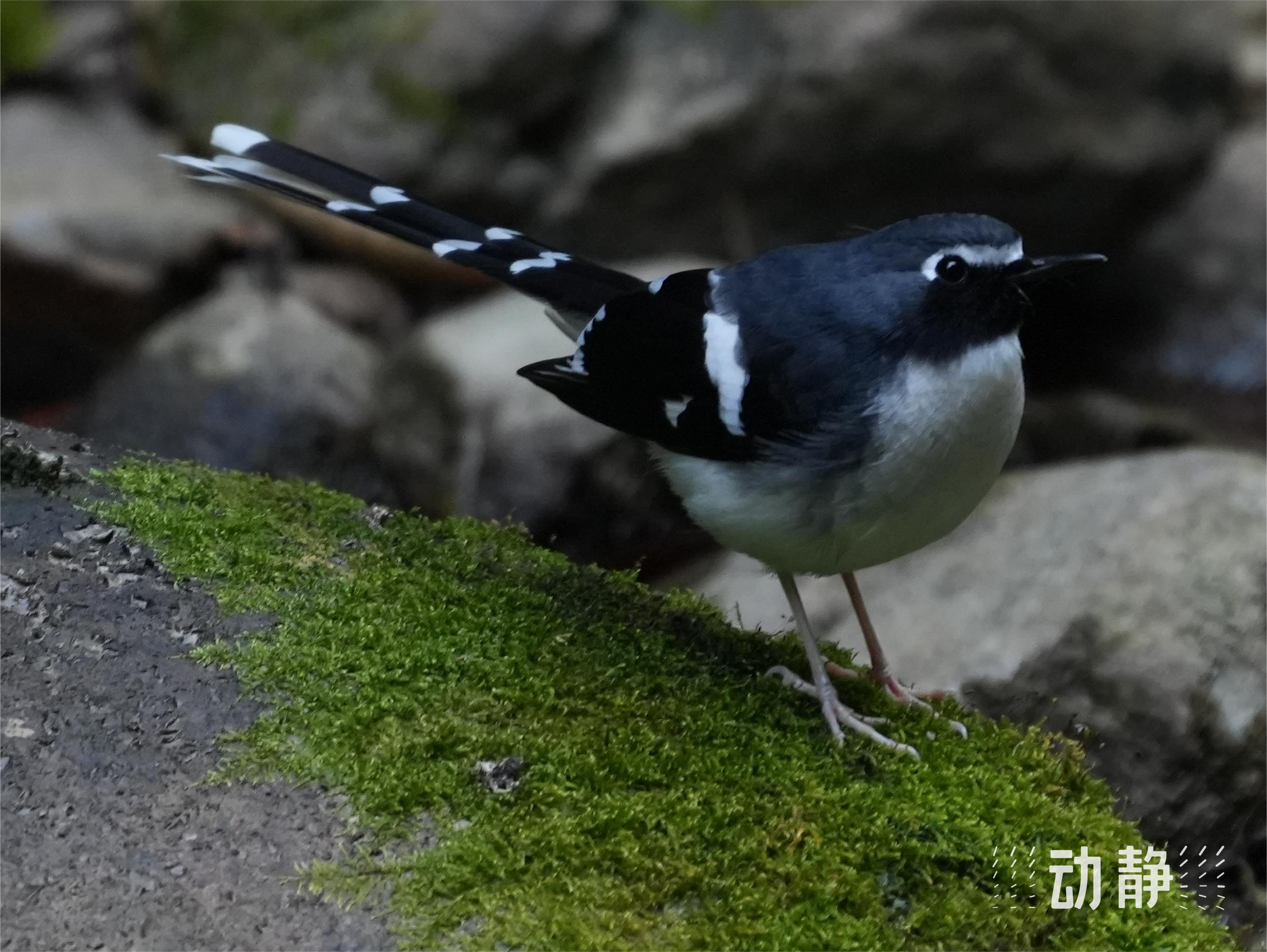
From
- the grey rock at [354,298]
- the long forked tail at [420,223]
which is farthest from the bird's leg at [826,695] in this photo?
the grey rock at [354,298]

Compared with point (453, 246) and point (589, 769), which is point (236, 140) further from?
point (589, 769)

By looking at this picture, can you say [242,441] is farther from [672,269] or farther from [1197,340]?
[1197,340]

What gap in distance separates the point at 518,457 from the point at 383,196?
10.3 feet

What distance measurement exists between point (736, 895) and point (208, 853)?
99 centimetres

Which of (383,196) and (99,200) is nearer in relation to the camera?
(383,196)

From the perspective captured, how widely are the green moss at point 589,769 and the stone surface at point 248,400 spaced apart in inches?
140

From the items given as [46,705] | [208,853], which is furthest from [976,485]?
[46,705]

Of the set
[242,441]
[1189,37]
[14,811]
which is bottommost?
[242,441]

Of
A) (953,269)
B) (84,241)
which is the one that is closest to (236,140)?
(953,269)

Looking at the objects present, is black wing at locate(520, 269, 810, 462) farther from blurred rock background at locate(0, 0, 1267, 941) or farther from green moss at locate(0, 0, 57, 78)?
green moss at locate(0, 0, 57, 78)

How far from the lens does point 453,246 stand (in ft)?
11.3

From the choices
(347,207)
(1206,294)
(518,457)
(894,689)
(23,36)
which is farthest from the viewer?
(1206,294)

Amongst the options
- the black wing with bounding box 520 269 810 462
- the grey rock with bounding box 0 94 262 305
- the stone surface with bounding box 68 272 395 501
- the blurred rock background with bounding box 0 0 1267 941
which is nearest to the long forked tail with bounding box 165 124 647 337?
the black wing with bounding box 520 269 810 462

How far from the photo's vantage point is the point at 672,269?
24.1 feet
